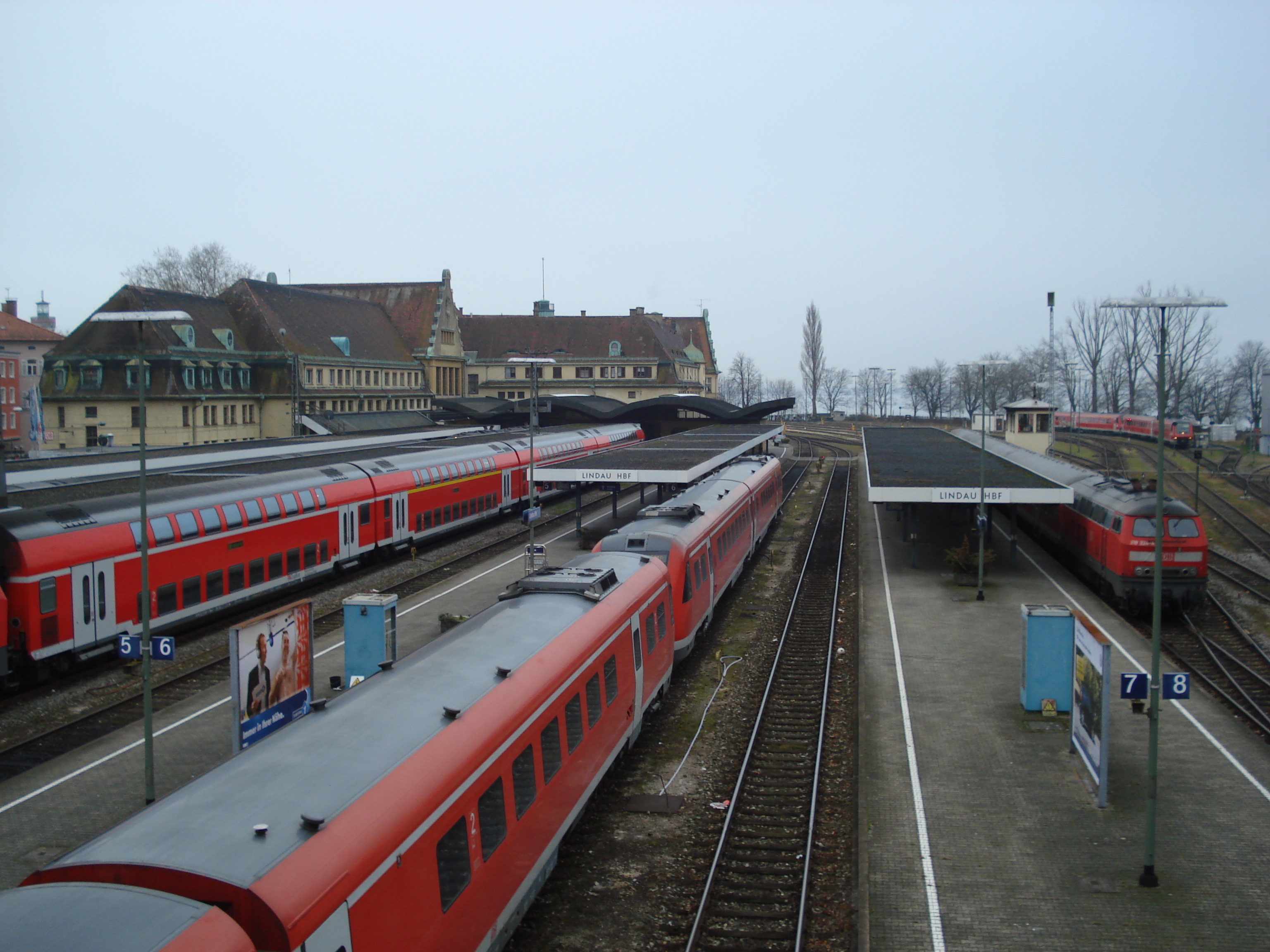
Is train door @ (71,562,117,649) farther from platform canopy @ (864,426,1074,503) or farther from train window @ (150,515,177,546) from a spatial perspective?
platform canopy @ (864,426,1074,503)

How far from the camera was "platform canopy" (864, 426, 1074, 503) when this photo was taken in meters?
28.5

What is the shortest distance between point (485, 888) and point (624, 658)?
5623 millimetres

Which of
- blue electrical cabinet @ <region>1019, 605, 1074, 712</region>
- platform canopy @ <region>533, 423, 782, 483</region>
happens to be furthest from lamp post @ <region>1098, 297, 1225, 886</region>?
platform canopy @ <region>533, 423, 782, 483</region>

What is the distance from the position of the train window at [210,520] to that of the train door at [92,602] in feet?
9.77

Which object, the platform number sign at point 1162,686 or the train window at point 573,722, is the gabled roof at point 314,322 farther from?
the platform number sign at point 1162,686

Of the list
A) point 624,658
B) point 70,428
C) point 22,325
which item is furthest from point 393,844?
point 22,325

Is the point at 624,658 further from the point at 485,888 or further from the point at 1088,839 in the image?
the point at 1088,839

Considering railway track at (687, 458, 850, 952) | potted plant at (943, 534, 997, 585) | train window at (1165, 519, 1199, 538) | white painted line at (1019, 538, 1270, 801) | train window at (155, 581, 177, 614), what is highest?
train window at (1165, 519, 1199, 538)

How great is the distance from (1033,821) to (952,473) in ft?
75.8

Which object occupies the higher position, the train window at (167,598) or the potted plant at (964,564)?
the train window at (167,598)

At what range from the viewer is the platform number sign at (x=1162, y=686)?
476 inches

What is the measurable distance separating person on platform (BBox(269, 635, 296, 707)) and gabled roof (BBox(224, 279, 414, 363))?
51730mm

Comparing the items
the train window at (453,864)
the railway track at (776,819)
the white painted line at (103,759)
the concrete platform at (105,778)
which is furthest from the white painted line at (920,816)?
the white painted line at (103,759)

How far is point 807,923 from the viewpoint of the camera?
10.7 m
